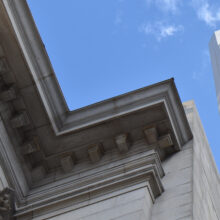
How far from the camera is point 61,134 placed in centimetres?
1488

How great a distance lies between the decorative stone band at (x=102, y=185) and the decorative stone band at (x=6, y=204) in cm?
20

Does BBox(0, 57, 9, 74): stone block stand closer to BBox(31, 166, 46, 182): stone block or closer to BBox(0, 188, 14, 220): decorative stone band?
BBox(31, 166, 46, 182): stone block

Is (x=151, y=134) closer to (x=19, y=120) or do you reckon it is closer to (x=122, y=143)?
(x=122, y=143)

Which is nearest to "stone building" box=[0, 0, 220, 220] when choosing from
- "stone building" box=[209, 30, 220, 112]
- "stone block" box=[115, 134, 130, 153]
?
"stone block" box=[115, 134, 130, 153]

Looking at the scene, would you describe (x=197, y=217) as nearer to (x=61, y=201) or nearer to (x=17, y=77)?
(x=61, y=201)

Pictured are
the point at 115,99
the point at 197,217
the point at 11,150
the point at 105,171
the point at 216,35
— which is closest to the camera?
the point at 197,217

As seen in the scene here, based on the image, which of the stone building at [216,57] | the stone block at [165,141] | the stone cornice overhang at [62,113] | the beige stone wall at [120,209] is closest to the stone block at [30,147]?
the stone cornice overhang at [62,113]

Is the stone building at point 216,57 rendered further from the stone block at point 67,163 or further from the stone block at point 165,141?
the stone block at point 67,163

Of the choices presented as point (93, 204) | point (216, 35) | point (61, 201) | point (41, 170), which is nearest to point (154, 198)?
point (93, 204)

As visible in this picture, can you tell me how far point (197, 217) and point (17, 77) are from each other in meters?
6.84

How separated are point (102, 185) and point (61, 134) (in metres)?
2.77

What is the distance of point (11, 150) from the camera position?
47.1ft

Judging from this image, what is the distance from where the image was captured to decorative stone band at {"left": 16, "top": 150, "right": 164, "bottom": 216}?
12250 millimetres

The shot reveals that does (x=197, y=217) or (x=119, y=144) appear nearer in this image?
(x=197, y=217)
